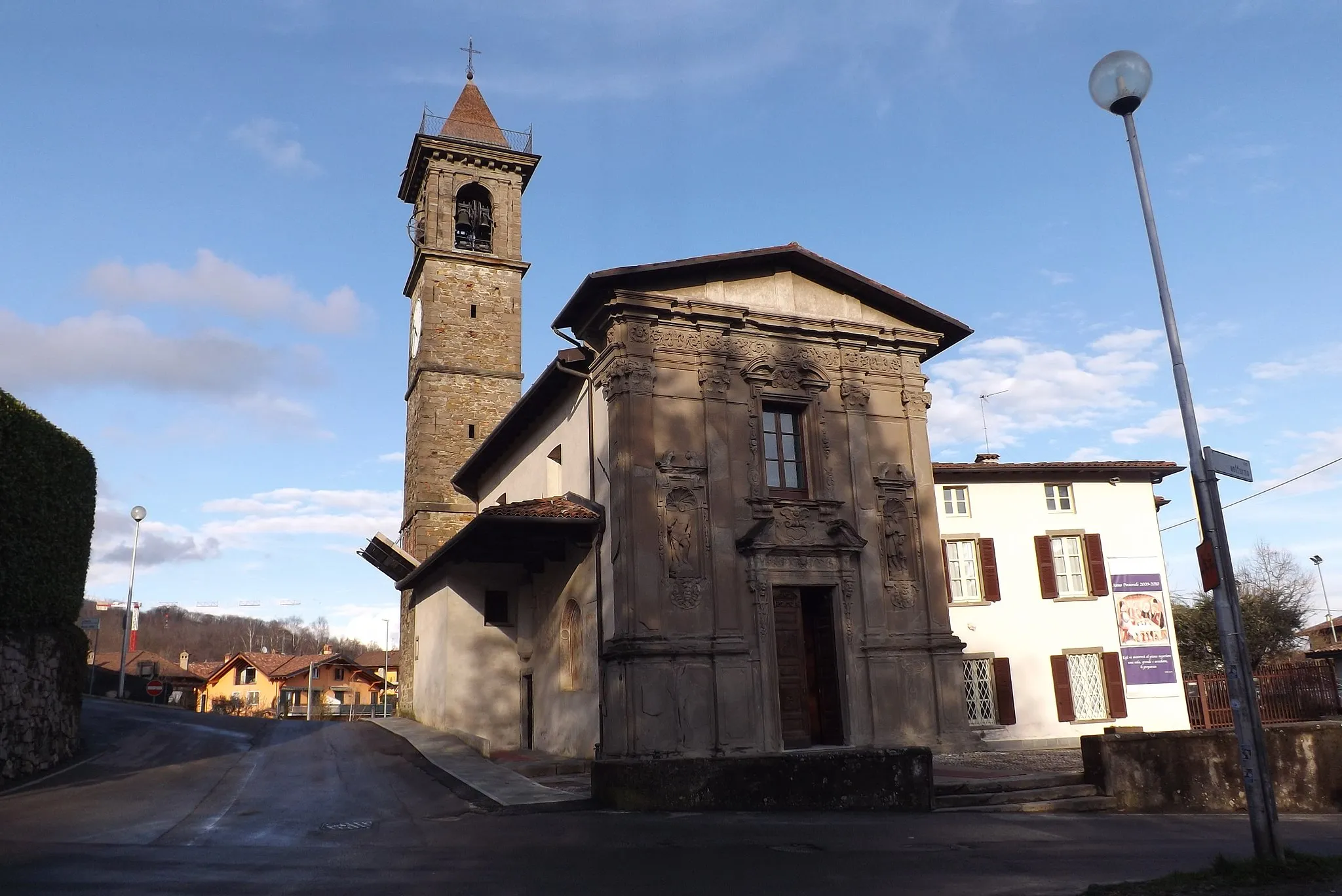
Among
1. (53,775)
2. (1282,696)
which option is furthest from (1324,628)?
(53,775)

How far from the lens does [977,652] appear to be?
24.0 meters

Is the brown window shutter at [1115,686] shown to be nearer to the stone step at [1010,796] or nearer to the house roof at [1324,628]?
the stone step at [1010,796]

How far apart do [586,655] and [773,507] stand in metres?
4.46

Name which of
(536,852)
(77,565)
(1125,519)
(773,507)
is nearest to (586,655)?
(773,507)

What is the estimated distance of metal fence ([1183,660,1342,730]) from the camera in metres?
25.4

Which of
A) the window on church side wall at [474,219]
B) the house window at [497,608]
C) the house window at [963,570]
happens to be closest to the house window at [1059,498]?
the house window at [963,570]

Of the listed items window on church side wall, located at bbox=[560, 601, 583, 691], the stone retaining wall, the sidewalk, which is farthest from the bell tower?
the stone retaining wall

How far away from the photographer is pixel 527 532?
1780 cm

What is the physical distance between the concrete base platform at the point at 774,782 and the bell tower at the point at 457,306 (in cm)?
1859

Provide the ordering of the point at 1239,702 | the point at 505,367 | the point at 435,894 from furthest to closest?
the point at 505,367, the point at 1239,702, the point at 435,894

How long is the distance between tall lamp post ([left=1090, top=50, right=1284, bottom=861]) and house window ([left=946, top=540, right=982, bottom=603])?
16.0 m

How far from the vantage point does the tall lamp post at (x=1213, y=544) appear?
305 inches

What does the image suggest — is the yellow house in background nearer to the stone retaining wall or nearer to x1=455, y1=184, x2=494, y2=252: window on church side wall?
x1=455, y1=184, x2=494, y2=252: window on church side wall

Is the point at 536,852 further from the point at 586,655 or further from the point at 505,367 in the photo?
the point at 505,367
